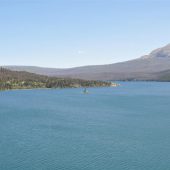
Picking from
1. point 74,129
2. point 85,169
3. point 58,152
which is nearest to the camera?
point 85,169

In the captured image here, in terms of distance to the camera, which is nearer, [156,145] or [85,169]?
[85,169]

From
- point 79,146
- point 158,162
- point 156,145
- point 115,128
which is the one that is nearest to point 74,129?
point 115,128

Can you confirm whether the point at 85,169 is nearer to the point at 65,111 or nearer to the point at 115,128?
the point at 115,128

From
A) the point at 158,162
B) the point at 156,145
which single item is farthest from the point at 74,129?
the point at 158,162

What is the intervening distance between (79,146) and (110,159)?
10.1 m

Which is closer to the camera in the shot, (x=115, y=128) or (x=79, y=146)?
(x=79, y=146)

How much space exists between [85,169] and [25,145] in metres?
17.7

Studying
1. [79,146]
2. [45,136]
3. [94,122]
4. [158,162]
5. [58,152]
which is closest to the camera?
[158,162]

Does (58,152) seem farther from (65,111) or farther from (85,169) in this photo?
(65,111)

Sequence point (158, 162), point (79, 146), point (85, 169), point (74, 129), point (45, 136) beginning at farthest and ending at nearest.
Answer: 1. point (74, 129)
2. point (45, 136)
3. point (79, 146)
4. point (158, 162)
5. point (85, 169)

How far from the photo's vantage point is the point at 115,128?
86.4 meters

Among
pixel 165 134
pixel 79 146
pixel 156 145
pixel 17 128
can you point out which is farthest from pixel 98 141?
pixel 17 128

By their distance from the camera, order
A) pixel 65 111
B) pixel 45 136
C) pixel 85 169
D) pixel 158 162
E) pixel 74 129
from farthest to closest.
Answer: pixel 65 111 < pixel 74 129 < pixel 45 136 < pixel 158 162 < pixel 85 169

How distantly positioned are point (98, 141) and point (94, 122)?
2434 cm
